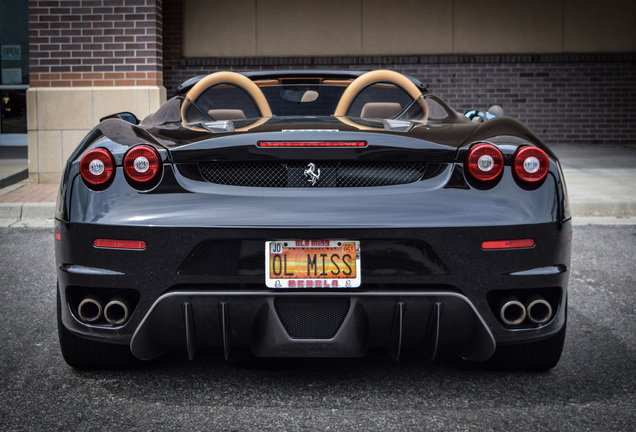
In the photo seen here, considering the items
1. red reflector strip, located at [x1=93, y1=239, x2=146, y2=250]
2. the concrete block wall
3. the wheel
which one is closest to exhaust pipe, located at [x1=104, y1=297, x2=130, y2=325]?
red reflector strip, located at [x1=93, y1=239, x2=146, y2=250]

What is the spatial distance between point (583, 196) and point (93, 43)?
20.2 feet

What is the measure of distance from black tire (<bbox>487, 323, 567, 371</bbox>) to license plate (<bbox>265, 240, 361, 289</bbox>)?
86 cm

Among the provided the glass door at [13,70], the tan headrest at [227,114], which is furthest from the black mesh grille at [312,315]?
the glass door at [13,70]

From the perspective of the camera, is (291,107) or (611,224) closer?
(291,107)

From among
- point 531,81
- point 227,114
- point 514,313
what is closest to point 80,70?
point 227,114

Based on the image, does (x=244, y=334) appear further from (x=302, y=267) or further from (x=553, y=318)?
(x=553, y=318)

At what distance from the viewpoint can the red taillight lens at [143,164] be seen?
2963 millimetres

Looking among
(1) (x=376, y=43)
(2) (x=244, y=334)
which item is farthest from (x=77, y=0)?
(2) (x=244, y=334)

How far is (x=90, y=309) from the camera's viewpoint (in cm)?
305

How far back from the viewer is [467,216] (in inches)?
114

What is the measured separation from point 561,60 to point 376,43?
3.49 m

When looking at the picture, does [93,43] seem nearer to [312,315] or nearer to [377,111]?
[377,111]

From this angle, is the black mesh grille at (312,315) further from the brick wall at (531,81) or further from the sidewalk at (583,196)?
A: the brick wall at (531,81)

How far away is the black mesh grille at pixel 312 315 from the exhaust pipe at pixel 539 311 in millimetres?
701
